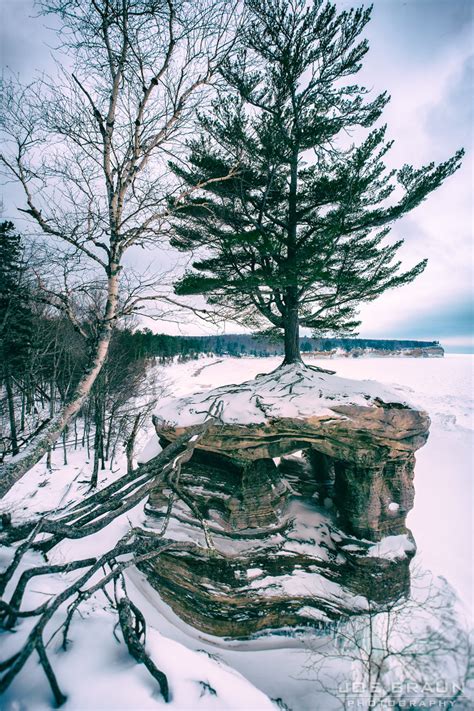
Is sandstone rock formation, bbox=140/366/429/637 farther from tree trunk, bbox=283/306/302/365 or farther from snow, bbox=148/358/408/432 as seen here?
tree trunk, bbox=283/306/302/365

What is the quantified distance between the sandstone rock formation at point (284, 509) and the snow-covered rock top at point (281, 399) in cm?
A: 3

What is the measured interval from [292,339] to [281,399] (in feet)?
7.66

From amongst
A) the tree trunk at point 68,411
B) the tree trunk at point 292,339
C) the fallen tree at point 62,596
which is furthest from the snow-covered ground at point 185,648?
the tree trunk at point 292,339

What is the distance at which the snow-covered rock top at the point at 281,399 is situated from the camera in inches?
239

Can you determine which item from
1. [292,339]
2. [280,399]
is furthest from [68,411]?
[292,339]

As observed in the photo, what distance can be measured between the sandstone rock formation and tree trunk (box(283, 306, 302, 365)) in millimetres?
897

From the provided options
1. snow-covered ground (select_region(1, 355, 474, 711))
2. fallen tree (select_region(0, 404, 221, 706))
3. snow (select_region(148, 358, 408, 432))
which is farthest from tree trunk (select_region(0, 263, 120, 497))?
snow (select_region(148, 358, 408, 432))

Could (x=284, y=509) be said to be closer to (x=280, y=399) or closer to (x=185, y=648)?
(x=280, y=399)

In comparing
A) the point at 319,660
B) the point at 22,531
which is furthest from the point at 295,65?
the point at 319,660

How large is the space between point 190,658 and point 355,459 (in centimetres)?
560

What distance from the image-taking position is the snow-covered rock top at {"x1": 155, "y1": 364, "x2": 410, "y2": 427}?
608 cm

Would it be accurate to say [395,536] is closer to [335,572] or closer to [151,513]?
[335,572]

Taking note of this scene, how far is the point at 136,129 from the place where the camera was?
397 cm

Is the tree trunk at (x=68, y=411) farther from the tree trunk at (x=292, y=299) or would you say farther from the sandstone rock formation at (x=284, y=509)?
the tree trunk at (x=292, y=299)
